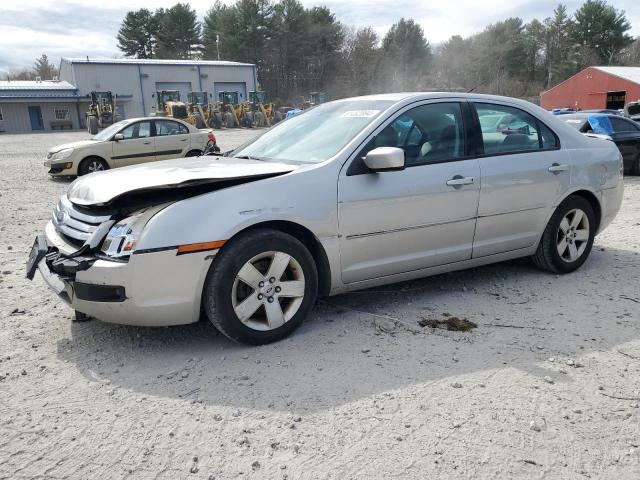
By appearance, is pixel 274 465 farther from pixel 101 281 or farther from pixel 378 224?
pixel 378 224

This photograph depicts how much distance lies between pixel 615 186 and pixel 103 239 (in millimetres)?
4685

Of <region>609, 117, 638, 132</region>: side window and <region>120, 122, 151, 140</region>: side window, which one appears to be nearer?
<region>609, 117, 638, 132</region>: side window

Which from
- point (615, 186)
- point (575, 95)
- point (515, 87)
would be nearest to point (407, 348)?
point (615, 186)

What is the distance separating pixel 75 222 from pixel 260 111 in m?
38.9

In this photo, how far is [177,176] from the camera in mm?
3504

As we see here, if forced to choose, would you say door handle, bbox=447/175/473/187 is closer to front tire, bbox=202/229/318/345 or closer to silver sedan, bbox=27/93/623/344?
silver sedan, bbox=27/93/623/344

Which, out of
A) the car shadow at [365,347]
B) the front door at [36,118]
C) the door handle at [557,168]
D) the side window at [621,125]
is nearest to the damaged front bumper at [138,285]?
the car shadow at [365,347]

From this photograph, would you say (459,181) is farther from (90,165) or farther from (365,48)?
(365,48)

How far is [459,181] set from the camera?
4.20 metres

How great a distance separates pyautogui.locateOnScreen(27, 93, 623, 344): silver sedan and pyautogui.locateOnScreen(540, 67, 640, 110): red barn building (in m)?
41.8

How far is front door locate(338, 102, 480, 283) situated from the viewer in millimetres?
3795

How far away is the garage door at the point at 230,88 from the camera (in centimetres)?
5516

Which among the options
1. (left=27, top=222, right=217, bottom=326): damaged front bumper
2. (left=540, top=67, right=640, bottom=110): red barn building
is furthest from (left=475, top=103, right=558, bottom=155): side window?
(left=540, top=67, right=640, bottom=110): red barn building

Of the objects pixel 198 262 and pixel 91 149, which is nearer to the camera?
pixel 198 262
